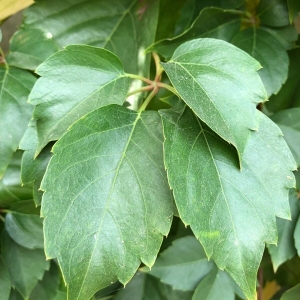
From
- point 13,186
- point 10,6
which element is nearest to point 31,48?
point 10,6

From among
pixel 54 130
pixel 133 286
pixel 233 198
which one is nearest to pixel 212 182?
pixel 233 198

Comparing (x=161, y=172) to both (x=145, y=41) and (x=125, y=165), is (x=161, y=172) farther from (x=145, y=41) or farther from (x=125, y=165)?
(x=145, y=41)

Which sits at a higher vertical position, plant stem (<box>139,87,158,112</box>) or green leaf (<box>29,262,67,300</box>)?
plant stem (<box>139,87,158,112</box>)

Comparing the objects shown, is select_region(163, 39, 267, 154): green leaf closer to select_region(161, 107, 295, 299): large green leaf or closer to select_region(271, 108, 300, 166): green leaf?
select_region(161, 107, 295, 299): large green leaf

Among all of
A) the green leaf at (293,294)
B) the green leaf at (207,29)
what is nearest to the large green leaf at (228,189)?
the green leaf at (207,29)

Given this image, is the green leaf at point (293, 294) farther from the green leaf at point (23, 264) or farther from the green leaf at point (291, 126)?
the green leaf at point (23, 264)

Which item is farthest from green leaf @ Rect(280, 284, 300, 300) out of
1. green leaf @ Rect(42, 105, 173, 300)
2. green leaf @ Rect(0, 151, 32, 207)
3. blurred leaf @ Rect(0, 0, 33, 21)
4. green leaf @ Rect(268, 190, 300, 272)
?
blurred leaf @ Rect(0, 0, 33, 21)
